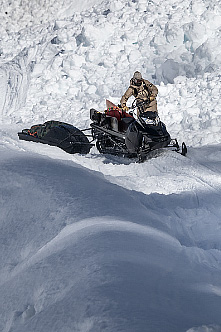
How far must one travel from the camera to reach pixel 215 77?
10008 millimetres

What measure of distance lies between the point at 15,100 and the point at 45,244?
10896mm

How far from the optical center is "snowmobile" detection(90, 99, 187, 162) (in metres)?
6.46

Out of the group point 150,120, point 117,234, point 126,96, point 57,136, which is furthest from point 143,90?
point 117,234

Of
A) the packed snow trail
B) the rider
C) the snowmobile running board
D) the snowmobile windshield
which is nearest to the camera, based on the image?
the packed snow trail

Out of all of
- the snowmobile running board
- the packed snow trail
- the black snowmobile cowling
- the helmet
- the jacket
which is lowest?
the black snowmobile cowling

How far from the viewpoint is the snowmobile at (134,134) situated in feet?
21.2

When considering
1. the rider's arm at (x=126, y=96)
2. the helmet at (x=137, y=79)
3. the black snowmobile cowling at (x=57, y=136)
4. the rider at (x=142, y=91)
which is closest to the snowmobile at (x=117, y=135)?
the black snowmobile cowling at (x=57, y=136)

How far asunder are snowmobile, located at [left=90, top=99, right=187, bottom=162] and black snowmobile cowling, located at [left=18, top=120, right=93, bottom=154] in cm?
51

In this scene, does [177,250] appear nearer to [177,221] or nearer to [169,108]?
[177,221]

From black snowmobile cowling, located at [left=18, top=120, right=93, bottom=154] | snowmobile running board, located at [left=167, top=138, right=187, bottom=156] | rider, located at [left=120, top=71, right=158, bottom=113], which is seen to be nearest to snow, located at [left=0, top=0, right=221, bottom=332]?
snowmobile running board, located at [left=167, top=138, right=187, bottom=156]

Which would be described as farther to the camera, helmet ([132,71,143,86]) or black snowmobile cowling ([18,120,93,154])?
helmet ([132,71,143,86])

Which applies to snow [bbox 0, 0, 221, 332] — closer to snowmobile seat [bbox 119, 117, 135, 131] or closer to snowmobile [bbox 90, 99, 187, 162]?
snowmobile [bbox 90, 99, 187, 162]

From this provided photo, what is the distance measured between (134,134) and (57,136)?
1.55m

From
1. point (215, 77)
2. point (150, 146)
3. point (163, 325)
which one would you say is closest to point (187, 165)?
point (150, 146)
